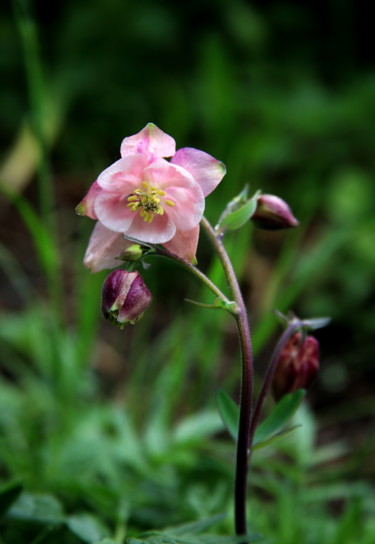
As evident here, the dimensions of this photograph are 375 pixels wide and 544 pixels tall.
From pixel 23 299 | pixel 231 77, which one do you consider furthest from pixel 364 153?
pixel 23 299

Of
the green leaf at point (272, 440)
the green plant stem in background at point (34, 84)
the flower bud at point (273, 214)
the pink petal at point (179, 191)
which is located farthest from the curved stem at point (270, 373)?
the green plant stem in background at point (34, 84)

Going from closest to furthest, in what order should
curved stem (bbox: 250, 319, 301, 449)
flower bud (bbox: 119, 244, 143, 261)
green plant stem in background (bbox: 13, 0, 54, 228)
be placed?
flower bud (bbox: 119, 244, 143, 261) < curved stem (bbox: 250, 319, 301, 449) < green plant stem in background (bbox: 13, 0, 54, 228)

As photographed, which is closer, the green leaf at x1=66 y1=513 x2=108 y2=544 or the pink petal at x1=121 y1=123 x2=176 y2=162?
the pink petal at x1=121 y1=123 x2=176 y2=162

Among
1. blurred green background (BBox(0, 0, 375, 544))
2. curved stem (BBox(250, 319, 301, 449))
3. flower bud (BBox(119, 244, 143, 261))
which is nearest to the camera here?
flower bud (BBox(119, 244, 143, 261))

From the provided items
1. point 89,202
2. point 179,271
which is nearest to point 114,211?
point 89,202

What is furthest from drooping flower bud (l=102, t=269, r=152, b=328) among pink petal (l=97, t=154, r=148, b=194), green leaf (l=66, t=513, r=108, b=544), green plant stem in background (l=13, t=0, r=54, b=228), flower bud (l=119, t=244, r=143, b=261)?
green plant stem in background (l=13, t=0, r=54, b=228)

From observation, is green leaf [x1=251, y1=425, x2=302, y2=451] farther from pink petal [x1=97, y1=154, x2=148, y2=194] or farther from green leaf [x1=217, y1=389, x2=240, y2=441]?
pink petal [x1=97, y1=154, x2=148, y2=194]

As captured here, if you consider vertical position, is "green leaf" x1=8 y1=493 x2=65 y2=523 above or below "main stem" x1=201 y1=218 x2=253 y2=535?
below
